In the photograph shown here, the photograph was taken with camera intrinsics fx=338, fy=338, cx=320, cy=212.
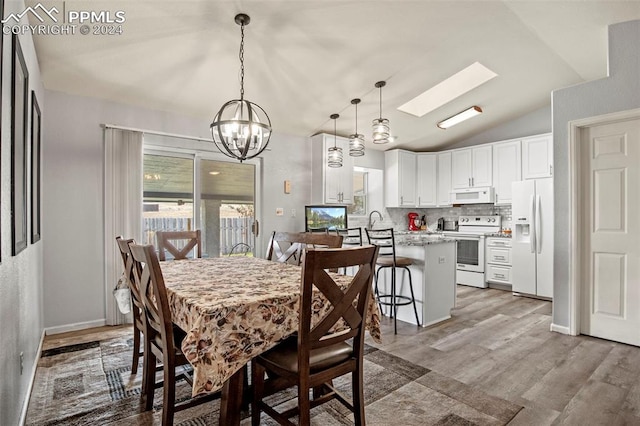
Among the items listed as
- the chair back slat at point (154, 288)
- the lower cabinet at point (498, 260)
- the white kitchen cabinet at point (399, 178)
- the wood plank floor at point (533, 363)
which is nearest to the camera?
the chair back slat at point (154, 288)

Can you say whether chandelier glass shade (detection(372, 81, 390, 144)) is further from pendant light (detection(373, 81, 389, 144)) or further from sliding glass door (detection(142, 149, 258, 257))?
sliding glass door (detection(142, 149, 258, 257))

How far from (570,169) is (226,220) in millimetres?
3910

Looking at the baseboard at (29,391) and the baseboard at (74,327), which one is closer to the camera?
the baseboard at (29,391)

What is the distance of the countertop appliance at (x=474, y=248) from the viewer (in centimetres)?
547

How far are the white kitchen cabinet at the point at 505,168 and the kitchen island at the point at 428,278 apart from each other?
7.34 feet

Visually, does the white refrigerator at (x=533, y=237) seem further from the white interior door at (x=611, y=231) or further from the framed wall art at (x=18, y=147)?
the framed wall art at (x=18, y=147)

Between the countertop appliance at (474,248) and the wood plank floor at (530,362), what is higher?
the countertop appliance at (474,248)

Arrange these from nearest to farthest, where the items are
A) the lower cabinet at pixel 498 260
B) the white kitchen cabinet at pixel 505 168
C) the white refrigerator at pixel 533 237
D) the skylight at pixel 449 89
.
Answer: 1. the skylight at pixel 449 89
2. the white refrigerator at pixel 533 237
3. the lower cabinet at pixel 498 260
4. the white kitchen cabinet at pixel 505 168

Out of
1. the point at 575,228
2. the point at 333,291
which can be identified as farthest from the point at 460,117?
the point at 333,291

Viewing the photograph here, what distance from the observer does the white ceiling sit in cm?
272

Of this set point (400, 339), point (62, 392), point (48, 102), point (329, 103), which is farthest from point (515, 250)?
point (48, 102)

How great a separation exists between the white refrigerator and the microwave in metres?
0.58

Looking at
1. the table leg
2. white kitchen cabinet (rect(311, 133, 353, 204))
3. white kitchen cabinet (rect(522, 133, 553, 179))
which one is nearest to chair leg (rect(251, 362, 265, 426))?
the table leg

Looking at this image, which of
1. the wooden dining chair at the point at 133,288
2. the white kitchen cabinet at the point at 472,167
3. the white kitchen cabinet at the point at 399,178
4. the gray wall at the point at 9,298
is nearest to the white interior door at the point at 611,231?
the white kitchen cabinet at the point at 472,167
